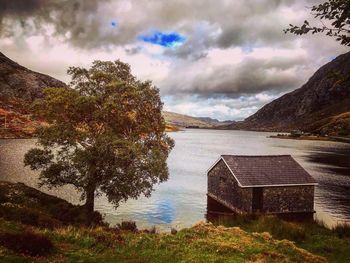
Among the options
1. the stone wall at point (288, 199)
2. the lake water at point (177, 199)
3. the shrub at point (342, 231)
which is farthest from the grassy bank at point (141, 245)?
the lake water at point (177, 199)

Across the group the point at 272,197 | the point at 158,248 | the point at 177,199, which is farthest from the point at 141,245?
the point at 177,199

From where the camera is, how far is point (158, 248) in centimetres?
1639

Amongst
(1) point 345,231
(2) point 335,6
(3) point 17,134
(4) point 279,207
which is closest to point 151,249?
(2) point 335,6

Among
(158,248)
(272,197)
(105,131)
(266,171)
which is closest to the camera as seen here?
(158,248)

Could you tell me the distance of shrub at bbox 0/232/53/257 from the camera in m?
12.9

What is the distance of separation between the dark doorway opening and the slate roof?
2.55 feet

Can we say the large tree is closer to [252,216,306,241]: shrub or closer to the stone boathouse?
[252,216,306,241]: shrub

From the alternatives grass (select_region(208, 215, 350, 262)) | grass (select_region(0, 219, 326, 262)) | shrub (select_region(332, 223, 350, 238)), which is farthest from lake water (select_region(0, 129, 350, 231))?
grass (select_region(0, 219, 326, 262))

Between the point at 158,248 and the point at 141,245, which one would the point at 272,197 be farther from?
the point at 141,245

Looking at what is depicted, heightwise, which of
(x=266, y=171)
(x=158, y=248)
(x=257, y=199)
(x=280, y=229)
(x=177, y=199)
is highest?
(x=266, y=171)

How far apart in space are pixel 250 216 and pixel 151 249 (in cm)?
2139

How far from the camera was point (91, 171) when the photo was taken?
3050 centimetres

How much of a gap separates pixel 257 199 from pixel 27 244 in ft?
111

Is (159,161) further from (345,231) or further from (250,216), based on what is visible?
(345,231)
